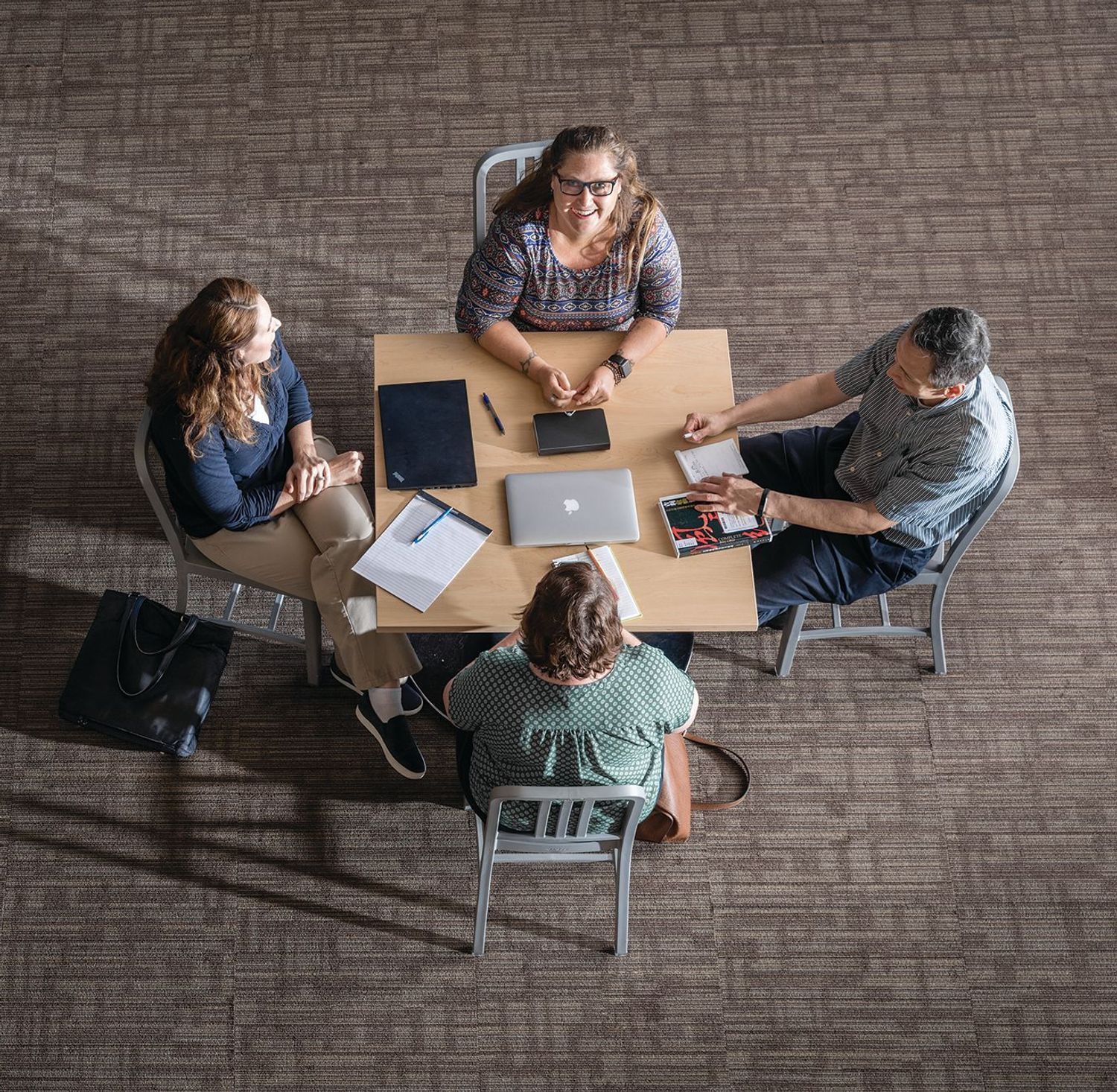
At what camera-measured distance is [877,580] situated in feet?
9.37

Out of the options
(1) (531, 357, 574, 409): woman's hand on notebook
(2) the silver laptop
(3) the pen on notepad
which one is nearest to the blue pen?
(2) the silver laptop

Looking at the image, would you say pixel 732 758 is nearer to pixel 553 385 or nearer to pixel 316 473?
pixel 553 385

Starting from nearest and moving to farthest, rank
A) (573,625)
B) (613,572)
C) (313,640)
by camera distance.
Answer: (573,625) < (613,572) < (313,640)

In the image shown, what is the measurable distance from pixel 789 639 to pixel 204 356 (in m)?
1.76

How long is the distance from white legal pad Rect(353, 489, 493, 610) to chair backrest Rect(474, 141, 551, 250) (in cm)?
86

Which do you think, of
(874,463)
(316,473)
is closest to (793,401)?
(874,463)

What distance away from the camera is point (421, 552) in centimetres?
249

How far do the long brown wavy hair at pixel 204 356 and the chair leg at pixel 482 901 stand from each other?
1.20 m

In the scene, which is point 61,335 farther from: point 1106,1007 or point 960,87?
point 1106,1007

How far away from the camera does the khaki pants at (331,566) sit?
2771 millimetres

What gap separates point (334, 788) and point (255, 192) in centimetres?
214

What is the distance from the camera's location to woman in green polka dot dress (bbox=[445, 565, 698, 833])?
7.00 feet

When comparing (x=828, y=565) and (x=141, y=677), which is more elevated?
(x=828, y=565)

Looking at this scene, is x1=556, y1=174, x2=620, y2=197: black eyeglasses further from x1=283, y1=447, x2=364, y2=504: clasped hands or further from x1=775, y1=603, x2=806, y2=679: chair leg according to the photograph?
x1=775, y1=603, x2=806, y2=679: chair leg
